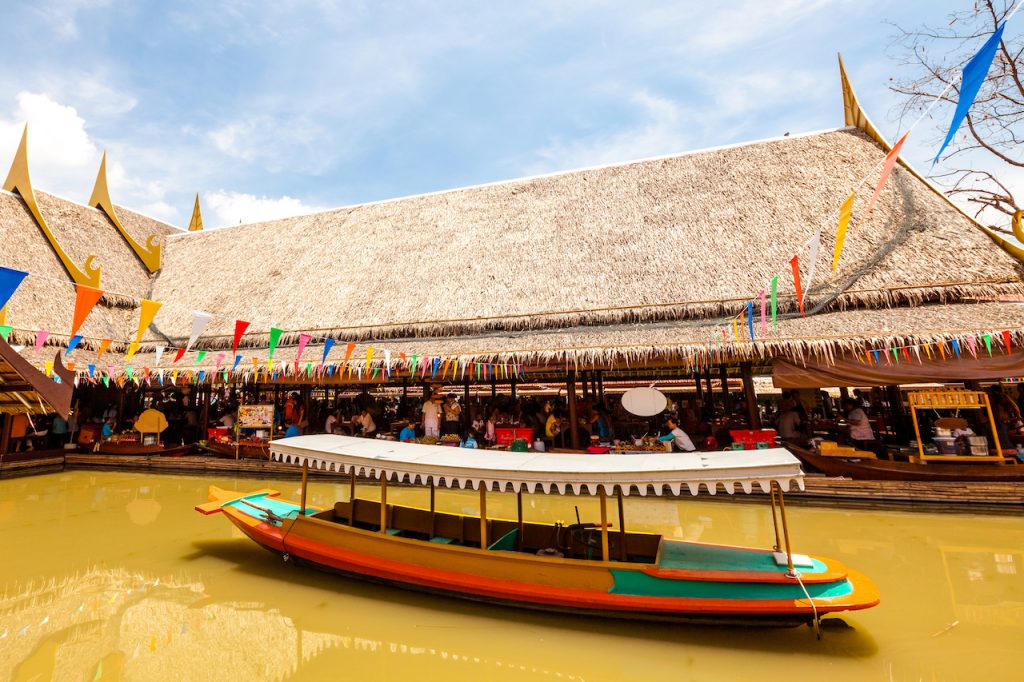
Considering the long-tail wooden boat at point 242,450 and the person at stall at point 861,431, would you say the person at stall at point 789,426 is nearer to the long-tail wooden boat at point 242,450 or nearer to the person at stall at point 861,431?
the person at stall at point 861,431

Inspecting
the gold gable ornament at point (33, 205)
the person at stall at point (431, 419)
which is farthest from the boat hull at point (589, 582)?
the gold gable ornament at point (33, 205)

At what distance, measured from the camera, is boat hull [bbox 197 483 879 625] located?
345 cm

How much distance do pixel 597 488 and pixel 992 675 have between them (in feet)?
8.88

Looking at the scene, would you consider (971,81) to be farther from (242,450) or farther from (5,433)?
(5,433)

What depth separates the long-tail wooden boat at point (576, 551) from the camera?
137 inches

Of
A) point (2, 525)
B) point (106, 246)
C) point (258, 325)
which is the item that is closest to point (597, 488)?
point (2, 525)

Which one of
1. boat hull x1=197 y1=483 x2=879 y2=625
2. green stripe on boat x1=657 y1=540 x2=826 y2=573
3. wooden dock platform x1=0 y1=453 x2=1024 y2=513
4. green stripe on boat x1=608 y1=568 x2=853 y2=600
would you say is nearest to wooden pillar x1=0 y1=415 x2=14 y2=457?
boat hull x1=197 y1=483 x2=879 y2=625

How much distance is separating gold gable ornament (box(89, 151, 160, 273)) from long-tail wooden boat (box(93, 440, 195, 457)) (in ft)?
23.4

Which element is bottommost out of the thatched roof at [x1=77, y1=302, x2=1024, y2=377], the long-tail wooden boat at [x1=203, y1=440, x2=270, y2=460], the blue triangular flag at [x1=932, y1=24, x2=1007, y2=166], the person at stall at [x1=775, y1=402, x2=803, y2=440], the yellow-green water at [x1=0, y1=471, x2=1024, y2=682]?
the yellow-green water at [x1=0, y1=471, x2=1024, y2=682]

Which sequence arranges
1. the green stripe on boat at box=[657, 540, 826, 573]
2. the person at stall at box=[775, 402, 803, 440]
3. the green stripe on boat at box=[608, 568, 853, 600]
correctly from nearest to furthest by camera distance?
the green stripe on boat at box=[608, 568, 853, 600], the green stripe on boat at box=[657, 540, 826, 573], the person at stall at box=[775, 402, 803, 440]

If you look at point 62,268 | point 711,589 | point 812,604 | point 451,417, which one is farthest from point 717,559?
point 62,268

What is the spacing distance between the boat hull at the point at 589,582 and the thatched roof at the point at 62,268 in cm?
1131

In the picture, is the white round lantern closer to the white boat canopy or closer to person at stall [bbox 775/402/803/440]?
person at stall [bbox 775/402/803/440]

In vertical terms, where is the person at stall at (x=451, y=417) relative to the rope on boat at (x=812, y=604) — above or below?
above
